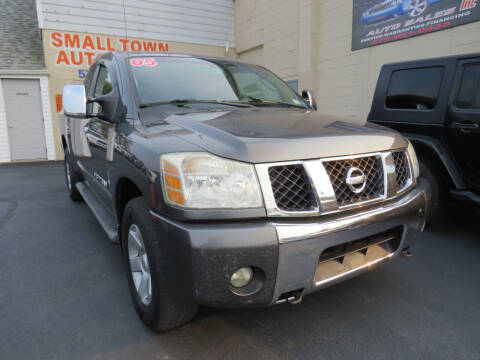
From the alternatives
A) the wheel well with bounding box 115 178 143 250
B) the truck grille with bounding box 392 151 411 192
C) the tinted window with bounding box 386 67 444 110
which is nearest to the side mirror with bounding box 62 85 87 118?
the wheel well with bounding box 115 178 143 250

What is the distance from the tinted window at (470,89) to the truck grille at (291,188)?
270cm

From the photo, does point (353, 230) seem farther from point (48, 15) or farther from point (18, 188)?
point (48, 15)

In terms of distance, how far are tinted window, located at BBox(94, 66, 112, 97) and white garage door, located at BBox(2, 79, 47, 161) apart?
27.6 ft

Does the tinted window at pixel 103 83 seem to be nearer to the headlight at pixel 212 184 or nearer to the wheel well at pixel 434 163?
the headlight at pixel 212 184

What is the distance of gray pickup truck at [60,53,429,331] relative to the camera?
1.61 metres

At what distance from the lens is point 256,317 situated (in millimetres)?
2291

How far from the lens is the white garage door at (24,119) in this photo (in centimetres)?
Answer: 1013

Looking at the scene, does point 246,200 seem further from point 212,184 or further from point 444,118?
point 444,118

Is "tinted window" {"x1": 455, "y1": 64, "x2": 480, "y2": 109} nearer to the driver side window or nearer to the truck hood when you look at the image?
the truck hood

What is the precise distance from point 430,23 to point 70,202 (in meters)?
7.11

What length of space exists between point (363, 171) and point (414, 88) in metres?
2.64

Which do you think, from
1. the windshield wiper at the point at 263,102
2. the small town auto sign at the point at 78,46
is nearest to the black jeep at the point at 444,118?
the windshield wiper at the point at 263,102

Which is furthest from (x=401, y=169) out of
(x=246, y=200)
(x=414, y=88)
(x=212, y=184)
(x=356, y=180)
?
(x=414, y=88)

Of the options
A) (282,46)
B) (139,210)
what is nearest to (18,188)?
(139,210)
